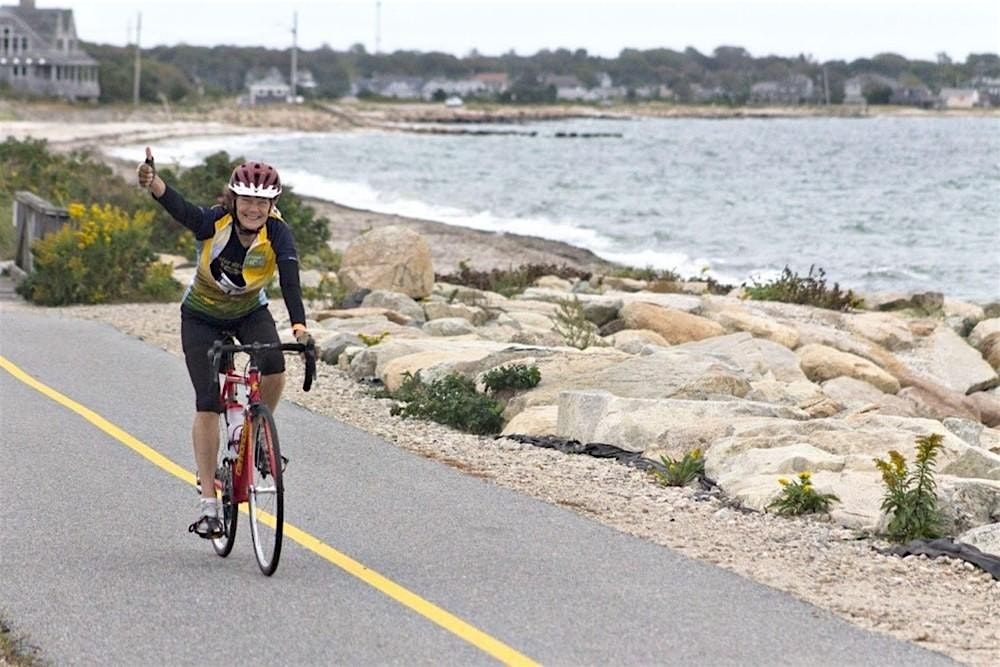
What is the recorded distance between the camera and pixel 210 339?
342 inches

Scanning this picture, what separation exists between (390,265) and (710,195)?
1864 inches

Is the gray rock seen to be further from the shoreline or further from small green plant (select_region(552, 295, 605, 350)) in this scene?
the shoreline

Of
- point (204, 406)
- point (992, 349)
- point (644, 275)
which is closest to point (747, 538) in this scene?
point (204, 406)

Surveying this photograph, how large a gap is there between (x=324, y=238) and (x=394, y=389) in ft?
55.3

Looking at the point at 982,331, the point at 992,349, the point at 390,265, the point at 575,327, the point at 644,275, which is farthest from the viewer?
the point at 644,275

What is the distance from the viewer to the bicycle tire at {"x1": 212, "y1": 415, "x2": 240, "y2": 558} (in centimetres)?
863

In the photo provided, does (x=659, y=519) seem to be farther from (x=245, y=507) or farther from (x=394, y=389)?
(x=394, y=389)

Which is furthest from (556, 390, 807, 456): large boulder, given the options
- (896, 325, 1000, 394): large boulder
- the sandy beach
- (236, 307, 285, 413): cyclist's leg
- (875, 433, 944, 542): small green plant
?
(896, 325, 1000, 394): large boulder

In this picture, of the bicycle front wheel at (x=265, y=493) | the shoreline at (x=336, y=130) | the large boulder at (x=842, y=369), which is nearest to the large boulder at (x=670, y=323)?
the large boulder at (x=842, y=369)

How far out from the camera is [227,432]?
873 cm

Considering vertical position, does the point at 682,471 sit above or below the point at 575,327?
above

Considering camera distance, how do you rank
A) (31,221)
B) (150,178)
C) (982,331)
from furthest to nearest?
(31,221) → (982,331) → (150,178)

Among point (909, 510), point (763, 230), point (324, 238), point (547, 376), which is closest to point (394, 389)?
point (547, 376)

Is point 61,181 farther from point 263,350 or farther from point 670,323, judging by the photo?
point 263,350
